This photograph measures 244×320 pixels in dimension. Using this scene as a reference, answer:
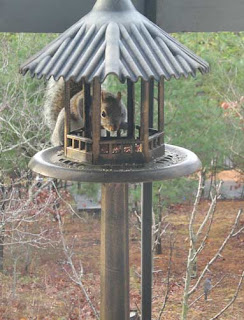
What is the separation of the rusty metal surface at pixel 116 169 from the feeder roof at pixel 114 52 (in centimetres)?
21

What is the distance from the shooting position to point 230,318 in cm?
576

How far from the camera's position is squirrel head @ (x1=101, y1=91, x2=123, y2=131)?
1585 millimetres

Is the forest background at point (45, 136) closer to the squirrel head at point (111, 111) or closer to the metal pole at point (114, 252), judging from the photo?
the squirrel head at point (111, 111)

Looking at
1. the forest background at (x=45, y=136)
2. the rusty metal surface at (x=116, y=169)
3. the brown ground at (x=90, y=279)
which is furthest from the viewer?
the brown ground at (x=90, y=279)

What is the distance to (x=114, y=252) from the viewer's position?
1445 mm

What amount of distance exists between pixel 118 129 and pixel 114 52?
44cm

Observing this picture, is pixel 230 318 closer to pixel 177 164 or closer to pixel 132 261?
pixel 132 261

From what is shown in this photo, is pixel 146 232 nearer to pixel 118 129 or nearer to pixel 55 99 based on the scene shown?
pixel 118 129

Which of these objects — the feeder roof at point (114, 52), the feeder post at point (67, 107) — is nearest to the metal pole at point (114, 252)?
the feeder post at point (67, 107)

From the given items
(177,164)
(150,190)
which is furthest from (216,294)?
(177,164)

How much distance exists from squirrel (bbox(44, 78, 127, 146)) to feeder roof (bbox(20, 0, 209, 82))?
0.85 ft

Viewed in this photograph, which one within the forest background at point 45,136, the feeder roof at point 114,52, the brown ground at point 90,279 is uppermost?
the feeder roof at point 114,52

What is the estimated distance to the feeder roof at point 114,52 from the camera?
3.90ft

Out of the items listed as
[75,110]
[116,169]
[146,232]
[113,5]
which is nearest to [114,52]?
[113,5]
